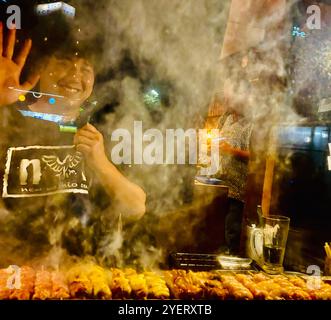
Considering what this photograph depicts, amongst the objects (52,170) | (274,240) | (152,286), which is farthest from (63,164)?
(274,240)

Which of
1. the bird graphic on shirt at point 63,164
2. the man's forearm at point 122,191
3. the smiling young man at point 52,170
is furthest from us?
the man's forearm at point 122,191

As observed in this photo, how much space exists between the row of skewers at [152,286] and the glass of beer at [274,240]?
11 cm

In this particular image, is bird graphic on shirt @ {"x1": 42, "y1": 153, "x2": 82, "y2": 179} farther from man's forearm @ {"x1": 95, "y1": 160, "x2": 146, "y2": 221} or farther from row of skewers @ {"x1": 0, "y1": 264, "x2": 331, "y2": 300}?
row of skewers @ {"x1": 0, "y1": 264, "x2": 331, "y2": 300}

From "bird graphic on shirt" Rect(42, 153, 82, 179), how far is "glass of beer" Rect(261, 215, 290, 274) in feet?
6.44

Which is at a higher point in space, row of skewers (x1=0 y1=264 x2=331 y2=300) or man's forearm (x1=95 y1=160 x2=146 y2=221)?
man's forearm (x1=95 y1=160 x2=146 y2=221)

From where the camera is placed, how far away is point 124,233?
141 inches

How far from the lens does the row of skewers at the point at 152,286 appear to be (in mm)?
2262

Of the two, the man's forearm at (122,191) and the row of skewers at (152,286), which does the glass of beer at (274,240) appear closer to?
the row of skewers at (152,286)

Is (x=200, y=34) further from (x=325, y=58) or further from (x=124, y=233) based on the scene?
(x=124, y=233)

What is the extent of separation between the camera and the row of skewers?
2.26 m

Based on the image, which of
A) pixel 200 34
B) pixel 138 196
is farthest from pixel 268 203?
pixel 200 34

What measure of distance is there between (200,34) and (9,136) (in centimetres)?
231

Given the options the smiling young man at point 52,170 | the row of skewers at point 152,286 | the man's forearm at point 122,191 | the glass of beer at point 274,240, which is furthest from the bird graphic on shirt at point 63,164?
the glass of beer at point 274,240

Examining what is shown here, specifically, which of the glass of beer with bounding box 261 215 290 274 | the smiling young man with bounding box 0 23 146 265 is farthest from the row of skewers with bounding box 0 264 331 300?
the smiling young man with bounding box 0 23 146 265
